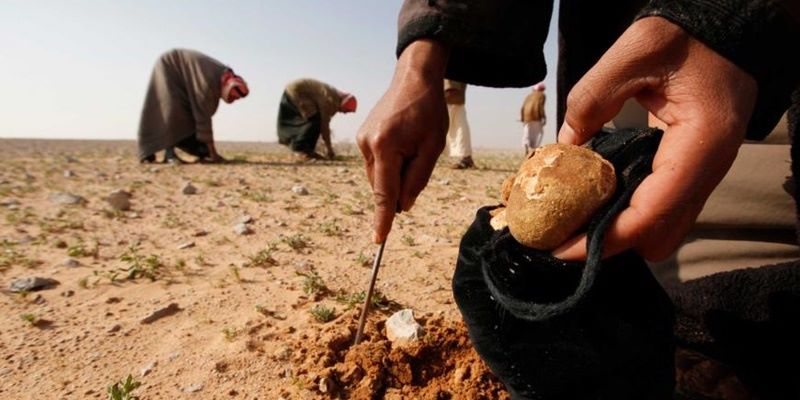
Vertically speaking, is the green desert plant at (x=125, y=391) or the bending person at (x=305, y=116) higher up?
the bending person at (x=305, y=116)

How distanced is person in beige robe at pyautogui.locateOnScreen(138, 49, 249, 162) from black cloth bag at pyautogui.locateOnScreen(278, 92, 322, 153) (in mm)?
1635

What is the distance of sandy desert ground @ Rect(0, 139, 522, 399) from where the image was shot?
1.56 m

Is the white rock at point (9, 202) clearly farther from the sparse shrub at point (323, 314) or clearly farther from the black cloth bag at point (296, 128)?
the black cloth bag at point (296, 128)

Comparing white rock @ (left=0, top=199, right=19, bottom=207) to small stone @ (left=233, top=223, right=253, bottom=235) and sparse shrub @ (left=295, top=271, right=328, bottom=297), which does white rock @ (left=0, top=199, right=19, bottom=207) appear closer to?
small stone @ (left=233, top=223, right=253, bottom=235)

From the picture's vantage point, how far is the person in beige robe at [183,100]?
775 centimetres

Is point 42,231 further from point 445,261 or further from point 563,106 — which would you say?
point 563,106

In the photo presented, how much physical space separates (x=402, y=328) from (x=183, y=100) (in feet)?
24.9

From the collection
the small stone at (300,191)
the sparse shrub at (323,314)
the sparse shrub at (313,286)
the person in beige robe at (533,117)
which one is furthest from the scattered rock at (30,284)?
the person in beige robe at (533,117)

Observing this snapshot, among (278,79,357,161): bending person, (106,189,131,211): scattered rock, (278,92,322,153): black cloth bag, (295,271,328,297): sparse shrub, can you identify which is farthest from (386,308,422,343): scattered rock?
(278,92,322,153): black cloth bag

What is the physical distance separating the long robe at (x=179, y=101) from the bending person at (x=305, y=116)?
176 centimetres

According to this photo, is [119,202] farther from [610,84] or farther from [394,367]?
[610,84]

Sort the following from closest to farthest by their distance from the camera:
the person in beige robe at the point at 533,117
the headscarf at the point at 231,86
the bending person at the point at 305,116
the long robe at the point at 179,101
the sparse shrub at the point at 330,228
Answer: the sparse shrub at the point at 330,228 → the long robe at the point at 179,101 → the headscarf at the point at 231,86 → the bending person at the point at 305,116 → the person in beige robe at the point at 533,117

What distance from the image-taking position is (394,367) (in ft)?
5.11

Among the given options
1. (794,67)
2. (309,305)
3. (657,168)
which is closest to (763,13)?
(794,67)
